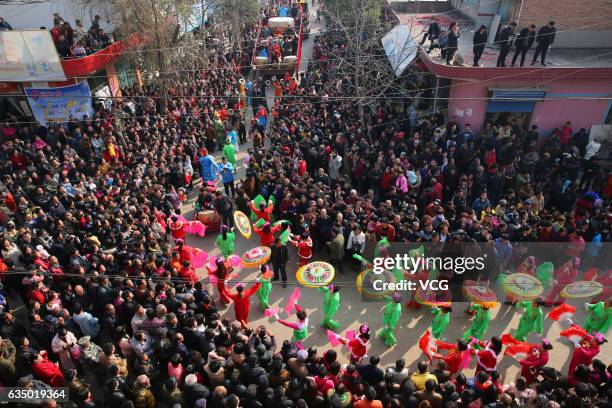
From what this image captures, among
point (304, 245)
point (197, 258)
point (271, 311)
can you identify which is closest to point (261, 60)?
point (304, 245)

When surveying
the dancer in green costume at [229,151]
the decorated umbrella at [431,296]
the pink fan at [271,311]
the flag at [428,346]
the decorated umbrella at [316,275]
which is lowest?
the pink fan at [271,311]

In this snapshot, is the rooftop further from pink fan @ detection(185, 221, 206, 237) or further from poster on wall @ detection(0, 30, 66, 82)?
poster on wall @ detection(0, 30, 66, 82)

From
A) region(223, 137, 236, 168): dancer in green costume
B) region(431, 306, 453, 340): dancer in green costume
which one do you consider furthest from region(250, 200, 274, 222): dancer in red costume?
region(431, 306, 453, 340): dancer in green costume

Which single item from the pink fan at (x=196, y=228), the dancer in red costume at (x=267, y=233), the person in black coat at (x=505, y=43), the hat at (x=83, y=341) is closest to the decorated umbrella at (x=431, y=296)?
the dancer in red costume at (x=267, y=233)

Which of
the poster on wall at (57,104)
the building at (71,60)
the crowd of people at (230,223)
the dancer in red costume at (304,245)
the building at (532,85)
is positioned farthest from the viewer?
the poster on wall at (57,104)

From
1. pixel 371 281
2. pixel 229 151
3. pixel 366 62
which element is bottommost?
pixel 371 281

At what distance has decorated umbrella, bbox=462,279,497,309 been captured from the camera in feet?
25.0

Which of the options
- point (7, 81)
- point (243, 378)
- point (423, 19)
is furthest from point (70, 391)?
point (423, 19)

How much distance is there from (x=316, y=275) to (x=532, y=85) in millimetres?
9582

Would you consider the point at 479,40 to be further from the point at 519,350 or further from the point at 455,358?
the point at 455,358

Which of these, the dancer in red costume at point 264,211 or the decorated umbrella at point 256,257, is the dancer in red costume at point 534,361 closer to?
the decorated umbrella at point 256,257

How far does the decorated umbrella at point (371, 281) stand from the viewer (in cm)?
843

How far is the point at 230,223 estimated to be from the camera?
1117cm

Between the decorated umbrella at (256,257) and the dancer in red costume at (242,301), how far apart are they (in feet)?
2.03
